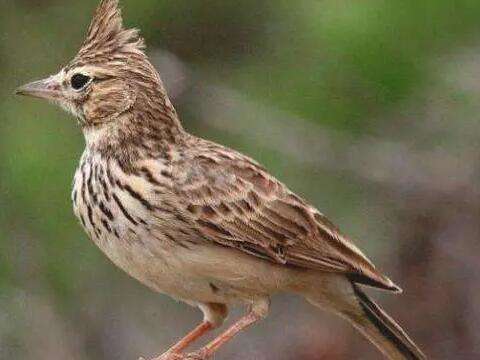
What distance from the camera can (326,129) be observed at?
778 centimetres

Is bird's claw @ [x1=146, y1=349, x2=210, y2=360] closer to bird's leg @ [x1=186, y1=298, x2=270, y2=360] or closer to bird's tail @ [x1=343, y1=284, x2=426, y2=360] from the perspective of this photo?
bird's leg @ [x1=186, y1=298, x2=270, y2=360]

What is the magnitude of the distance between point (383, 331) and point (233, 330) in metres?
0.61

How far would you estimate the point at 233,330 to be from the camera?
652 centimetres

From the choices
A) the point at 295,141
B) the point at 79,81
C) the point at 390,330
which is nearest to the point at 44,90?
the point at 79,81

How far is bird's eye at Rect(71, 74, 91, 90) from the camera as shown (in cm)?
666

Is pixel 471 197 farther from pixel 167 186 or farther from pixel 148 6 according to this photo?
pixel 167 186

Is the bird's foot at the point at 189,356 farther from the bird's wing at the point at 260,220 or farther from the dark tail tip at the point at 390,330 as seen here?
the dark tail tip at the point at 390,330

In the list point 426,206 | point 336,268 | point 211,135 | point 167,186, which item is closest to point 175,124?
point 167,186

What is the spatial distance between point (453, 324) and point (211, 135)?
1910mm

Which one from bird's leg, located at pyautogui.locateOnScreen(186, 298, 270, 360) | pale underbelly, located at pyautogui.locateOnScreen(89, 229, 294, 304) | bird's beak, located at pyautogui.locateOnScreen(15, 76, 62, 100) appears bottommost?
bird's leg, located at pyautogui.locateOnScreen(186, 298, 270, 360)

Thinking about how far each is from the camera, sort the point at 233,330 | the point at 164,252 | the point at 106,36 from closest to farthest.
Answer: the point at 164,252 → the point at 233,330 → the point at 106,36

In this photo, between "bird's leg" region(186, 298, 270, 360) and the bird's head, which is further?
the bird's head

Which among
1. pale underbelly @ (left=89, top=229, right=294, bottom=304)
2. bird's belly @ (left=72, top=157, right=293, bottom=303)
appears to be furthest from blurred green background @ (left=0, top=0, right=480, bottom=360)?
pale underbelly @ (left=89, top=229, right=294, bottom=304)

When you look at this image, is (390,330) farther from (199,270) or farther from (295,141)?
(295,141)
